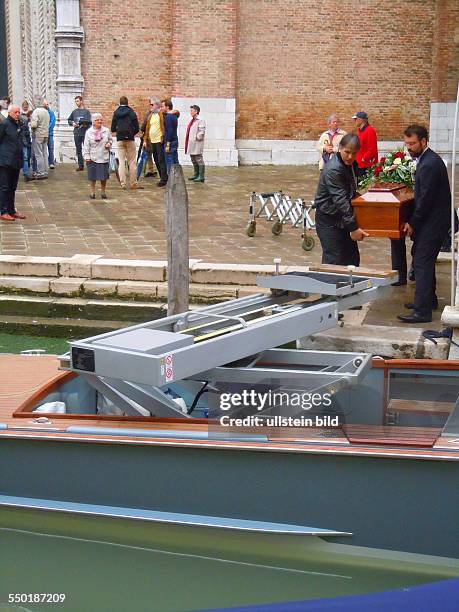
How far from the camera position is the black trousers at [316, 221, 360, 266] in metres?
8.00

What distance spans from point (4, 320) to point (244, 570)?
5386 millimetres

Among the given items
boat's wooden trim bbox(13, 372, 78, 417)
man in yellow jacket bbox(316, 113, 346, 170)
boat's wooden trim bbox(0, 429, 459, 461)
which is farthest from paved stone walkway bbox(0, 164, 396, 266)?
boat's wooden trim bbox(0, 429, 459, 461)

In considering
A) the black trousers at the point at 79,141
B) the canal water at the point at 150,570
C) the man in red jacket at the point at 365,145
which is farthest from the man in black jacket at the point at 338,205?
the black trousers at the point at 79,141

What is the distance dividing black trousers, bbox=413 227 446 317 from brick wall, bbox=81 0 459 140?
39.8 feet

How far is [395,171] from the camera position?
8.70 meters

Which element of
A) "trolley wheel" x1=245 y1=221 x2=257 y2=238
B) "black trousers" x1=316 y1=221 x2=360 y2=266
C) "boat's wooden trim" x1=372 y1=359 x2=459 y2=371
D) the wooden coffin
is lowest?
"trolley wheel" x1=245 y1=221 x2=257 y2=238

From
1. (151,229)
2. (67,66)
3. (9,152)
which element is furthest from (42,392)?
(67,66)

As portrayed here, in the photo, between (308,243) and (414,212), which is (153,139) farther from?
(414,212)

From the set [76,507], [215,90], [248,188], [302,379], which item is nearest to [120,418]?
[76,507]

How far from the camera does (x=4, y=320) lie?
31.8 feet

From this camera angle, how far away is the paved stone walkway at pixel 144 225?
1115cm

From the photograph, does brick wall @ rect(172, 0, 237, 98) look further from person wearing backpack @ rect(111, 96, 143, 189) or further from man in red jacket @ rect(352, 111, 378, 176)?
man in red jacket @ rect(352, 111, 378, 176)

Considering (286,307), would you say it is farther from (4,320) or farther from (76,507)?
(4,320)

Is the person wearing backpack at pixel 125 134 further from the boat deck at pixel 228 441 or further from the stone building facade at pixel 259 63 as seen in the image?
the boat deck at pixel 228 441
